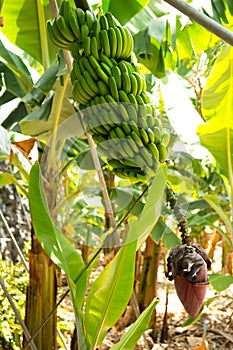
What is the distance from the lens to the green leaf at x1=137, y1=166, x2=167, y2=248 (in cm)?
59

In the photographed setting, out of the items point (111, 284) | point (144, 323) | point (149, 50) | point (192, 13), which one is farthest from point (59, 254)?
point (149, 50)

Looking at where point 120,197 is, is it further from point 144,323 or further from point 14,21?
point 14,21

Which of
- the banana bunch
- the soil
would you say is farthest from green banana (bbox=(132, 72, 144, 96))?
the soil

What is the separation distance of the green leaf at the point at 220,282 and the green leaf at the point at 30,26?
0.91m

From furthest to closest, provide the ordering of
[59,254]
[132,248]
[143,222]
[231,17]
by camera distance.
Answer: [231,17] → [59,254] → [132,248] → [143,222]

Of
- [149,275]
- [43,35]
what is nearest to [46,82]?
[43,35]

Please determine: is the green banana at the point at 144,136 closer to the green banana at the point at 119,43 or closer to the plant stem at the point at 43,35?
the green banana at the point at 119,43

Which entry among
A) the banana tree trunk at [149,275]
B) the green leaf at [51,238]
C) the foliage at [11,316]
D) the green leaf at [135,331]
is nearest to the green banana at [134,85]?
the green leaf at [51,238]

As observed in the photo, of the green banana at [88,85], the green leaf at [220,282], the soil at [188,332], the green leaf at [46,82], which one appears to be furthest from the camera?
the soil at [188,332]

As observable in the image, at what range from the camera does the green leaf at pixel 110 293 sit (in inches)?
37.5

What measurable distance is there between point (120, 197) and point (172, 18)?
92 cm

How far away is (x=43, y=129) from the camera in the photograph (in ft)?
4.37

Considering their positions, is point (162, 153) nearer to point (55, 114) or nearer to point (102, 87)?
point (102, 87)

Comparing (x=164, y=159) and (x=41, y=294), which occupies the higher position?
(x=164, y=159)
